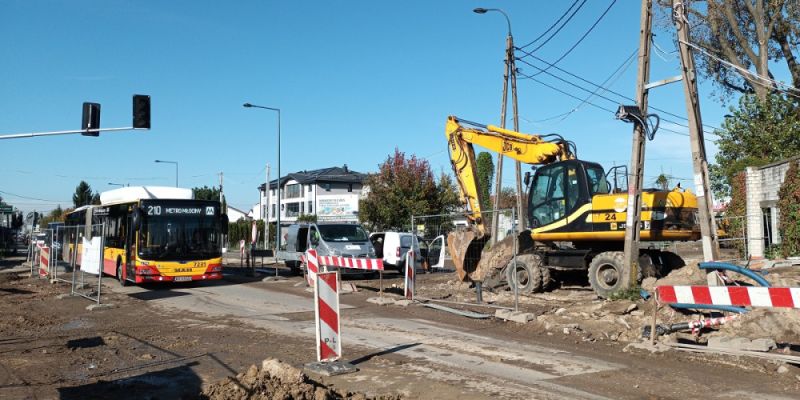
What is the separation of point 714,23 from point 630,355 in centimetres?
2542

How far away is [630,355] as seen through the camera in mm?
8812

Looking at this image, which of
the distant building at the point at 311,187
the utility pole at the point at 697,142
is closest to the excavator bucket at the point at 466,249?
the utility pole at the point at 697,142

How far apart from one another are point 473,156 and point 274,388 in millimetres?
13169

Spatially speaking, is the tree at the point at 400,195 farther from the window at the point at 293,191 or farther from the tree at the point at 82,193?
the tree at the point at 82,193

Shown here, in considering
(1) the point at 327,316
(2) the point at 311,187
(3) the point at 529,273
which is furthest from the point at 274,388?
(2) the point at 311,187

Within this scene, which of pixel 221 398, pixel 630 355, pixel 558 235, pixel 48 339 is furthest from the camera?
pixel 558 235

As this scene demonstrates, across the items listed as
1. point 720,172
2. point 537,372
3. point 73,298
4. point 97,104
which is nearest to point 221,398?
point 537,372

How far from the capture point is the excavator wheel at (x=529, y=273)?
16.0 m

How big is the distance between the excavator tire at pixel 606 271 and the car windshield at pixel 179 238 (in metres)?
10.9

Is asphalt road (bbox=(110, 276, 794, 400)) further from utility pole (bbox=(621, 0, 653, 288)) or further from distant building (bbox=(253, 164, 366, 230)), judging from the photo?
distant building (bbox=(253, 164, 366, 230))

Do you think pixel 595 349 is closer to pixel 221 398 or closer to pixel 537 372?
pixel 537 372

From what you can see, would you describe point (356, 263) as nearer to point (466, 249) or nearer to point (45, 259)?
point (466, 249)

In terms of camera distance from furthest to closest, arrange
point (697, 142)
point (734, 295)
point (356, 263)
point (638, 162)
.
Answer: point (356, 263) → point (638, 162) → point (697, 142) → point (734, 295)

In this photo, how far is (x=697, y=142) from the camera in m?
12.8
